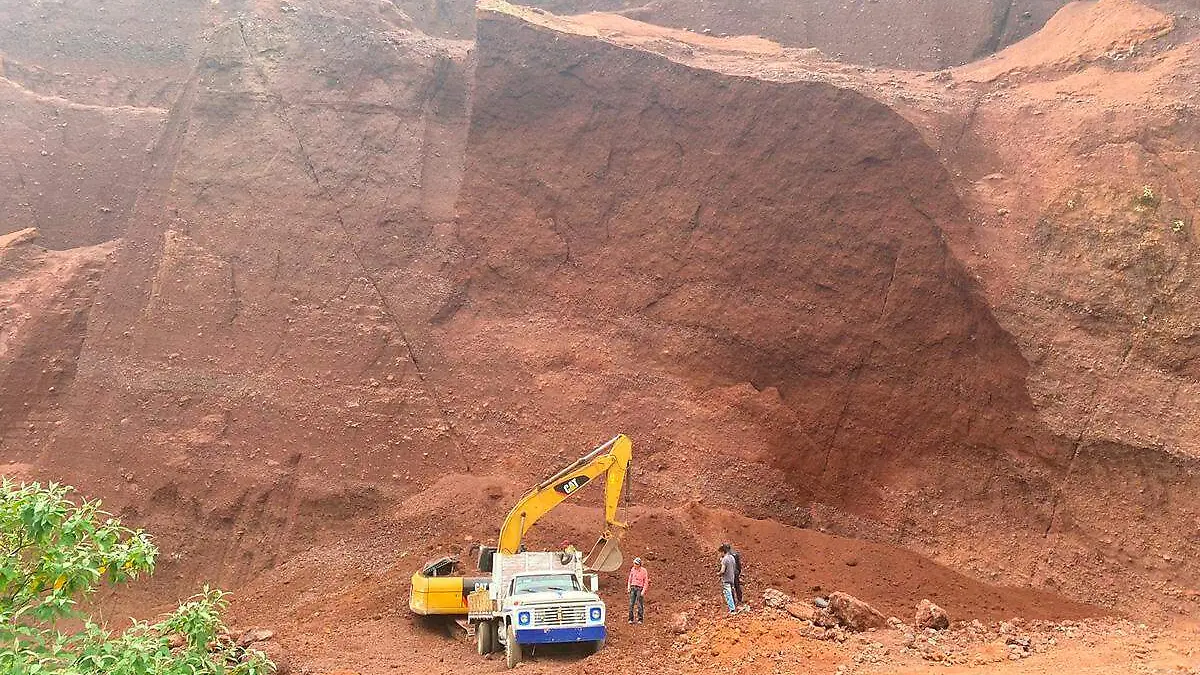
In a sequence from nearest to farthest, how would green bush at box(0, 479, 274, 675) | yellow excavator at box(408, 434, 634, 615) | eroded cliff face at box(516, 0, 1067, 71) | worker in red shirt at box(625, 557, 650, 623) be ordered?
green bush at box(0, 479, 274, 675) → worker in red shirt at box(625, 557, 650, 623) → yellow excavator at box(408, 434, 634, 615) → eroded cliff face at box(516, 0, 1067, 71)

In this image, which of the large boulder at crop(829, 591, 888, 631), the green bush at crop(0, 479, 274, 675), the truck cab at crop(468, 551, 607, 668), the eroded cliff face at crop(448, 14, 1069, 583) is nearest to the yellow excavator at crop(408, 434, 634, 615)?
the truck cab at crop(468, 551, 607, 668)

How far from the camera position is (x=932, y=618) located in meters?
10.2

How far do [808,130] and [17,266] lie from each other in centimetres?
1614

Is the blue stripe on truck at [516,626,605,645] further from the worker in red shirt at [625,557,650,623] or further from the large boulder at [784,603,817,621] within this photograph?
the large boulder at [784,603,817,621]

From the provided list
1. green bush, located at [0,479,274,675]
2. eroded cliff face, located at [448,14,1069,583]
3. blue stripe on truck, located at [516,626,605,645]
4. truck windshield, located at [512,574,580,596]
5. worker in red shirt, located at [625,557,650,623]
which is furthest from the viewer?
eroded cliff face, located at [448,14,1069,583]

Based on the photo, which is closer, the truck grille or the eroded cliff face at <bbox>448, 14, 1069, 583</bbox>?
the truck grille

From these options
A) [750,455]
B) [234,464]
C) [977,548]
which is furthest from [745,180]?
[234,464]

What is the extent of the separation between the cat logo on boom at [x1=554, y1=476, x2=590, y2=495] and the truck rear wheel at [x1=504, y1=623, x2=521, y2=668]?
6.84ft

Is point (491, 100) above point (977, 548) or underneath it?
above

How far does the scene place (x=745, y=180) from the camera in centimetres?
1636

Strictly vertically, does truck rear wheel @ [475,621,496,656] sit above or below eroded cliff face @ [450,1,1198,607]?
below

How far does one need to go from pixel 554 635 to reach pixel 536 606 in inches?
15.7

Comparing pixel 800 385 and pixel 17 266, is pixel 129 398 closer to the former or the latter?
pixel 17 266

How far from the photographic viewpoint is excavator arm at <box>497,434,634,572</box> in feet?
35.1
